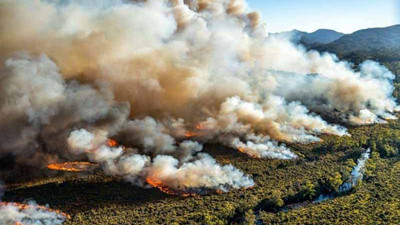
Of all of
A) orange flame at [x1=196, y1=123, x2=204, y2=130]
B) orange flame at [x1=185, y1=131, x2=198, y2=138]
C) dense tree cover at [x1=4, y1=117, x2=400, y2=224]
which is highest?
orange flame at [x1=196, y1=123, x2=204, y2=130]

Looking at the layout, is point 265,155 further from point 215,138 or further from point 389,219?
point 389,219

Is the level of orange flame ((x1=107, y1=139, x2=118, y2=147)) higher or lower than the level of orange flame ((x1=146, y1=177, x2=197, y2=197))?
higher

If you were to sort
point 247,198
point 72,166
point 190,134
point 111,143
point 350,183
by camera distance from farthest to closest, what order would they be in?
point 190,134 < point 111,143 < point 72,166 < point 350,183 < point 247,198

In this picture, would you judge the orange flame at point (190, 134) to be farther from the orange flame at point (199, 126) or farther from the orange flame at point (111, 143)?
the orange flame at point (111, 143)

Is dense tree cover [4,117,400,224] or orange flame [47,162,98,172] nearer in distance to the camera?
dense tree cover [4,117,400,224]

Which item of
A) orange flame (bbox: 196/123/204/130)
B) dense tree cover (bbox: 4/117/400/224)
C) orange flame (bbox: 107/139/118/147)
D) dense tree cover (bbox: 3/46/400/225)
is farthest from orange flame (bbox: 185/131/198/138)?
orange flame (bbox: 107/139/118/147)

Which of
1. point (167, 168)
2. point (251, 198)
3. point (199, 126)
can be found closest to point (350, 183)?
point (251, 198)

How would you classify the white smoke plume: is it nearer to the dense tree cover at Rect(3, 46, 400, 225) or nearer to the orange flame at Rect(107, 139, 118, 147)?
the dense tree cover at Rect(3, 46, 400, 225)

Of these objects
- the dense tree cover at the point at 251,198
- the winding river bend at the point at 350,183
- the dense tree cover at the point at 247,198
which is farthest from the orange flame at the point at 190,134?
the winding river bend at the point at 350,183

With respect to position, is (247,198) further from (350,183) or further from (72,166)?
(72,166)

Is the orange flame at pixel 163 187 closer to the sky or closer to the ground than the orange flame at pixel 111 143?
closer to the ground
